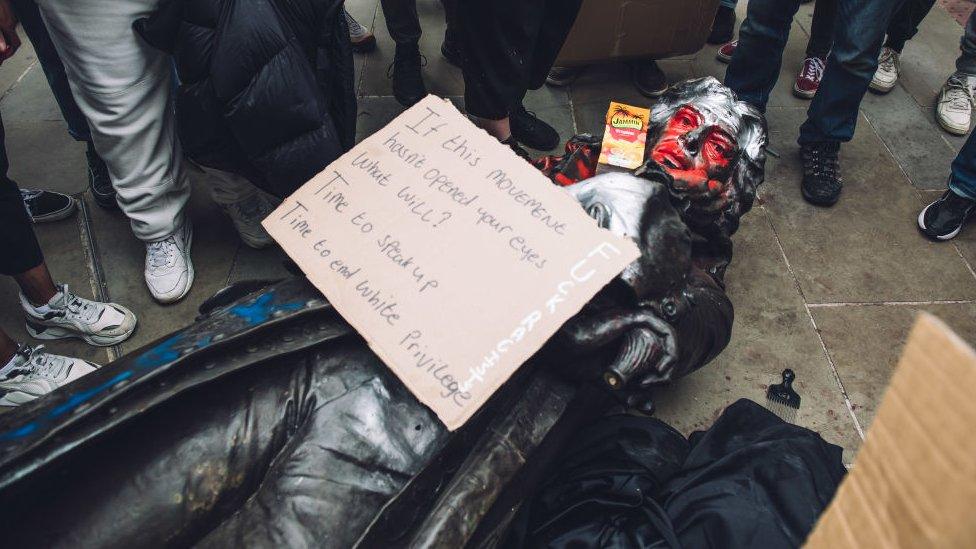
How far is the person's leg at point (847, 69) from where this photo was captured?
7.31 ft

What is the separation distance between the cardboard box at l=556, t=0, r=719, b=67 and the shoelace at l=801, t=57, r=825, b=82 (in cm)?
65

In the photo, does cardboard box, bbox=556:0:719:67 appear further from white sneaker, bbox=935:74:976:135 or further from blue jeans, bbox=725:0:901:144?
white sneaker, bbox=935:74:976:135

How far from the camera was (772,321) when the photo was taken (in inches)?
87.3

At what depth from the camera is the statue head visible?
175 cm

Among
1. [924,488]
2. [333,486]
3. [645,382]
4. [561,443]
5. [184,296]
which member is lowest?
[184,296]

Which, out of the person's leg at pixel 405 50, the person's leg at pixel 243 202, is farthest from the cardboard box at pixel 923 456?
the person's leg at pixel 405 50

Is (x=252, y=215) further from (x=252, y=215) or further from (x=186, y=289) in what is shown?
(x=186, y=289)

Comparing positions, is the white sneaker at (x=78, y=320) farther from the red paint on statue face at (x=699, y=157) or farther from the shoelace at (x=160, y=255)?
the red paint on statue face at (x=699, y=157)

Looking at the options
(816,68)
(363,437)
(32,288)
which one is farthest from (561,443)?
(816,68)

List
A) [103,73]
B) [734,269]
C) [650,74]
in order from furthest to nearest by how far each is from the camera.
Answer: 1. [650,74]
2. [734,269]
3. [103,73]

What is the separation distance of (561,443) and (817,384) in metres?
1.14

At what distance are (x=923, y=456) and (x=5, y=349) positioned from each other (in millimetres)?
2454

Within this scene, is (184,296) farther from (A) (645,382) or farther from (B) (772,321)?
(B) (772,321)

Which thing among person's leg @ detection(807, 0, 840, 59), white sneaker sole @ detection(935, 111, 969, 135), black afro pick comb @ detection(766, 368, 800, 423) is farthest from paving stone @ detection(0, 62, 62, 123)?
white sneaker sole @ detection(935, 111, 969, 135)
